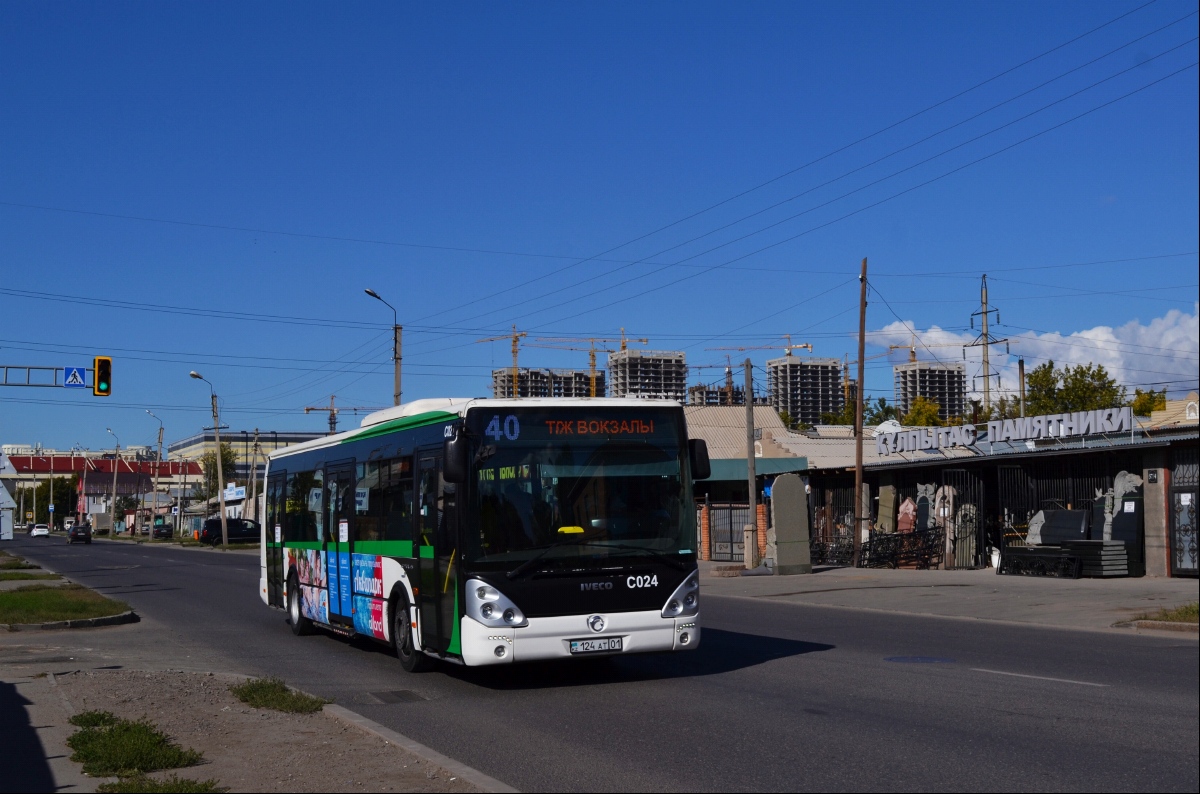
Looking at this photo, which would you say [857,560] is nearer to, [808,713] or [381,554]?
[381,554]

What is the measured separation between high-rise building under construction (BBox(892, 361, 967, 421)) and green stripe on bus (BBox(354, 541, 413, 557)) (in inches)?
Result: 5672

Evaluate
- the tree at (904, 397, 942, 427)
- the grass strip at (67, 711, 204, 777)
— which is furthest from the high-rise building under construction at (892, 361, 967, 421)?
the grass strip at (67, 711, 204, 777)

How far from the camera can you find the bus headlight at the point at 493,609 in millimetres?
11531

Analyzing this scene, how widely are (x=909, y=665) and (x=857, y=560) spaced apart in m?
22.1

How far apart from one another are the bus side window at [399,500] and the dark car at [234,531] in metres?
63.2

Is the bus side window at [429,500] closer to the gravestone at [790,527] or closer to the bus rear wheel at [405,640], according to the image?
the bus rear wheel at [405,640]

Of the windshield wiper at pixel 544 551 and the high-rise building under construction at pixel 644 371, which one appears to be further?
the high-rise building under construction at pixel 644 371

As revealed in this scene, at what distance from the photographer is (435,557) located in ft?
40.7

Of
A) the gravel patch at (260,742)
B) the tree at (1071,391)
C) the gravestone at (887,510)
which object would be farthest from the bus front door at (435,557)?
the tree at (1071,391)

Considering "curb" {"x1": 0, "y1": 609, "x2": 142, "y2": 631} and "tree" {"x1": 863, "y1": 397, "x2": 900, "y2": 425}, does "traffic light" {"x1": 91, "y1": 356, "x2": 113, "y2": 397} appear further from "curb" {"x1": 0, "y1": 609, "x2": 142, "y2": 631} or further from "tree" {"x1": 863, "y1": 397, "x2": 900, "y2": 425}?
"tree" {"x1": 863, "y1": 397, "x2": 900, "y2": 425}

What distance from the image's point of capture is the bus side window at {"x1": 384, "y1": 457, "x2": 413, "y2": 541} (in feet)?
44.4

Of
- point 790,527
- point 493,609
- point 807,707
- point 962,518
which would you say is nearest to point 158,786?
point 493,609

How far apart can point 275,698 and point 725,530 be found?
32945 mm

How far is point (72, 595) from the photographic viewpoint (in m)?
26.4
